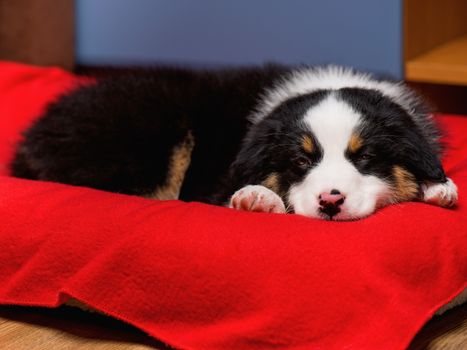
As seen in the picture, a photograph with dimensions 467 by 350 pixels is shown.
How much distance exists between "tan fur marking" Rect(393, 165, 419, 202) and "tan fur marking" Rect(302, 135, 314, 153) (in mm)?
271

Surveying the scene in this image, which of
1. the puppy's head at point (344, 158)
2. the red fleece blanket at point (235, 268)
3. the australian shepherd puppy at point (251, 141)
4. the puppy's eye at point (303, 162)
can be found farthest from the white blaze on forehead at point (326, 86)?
the red fleece blanket at point (235, 268)

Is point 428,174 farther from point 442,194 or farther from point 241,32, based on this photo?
point 241,32

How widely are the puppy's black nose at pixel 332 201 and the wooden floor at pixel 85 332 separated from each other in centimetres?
42

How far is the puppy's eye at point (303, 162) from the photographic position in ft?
8.07

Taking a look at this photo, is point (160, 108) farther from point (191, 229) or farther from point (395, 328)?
point (395, 328)

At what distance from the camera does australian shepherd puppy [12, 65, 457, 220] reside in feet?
7.96

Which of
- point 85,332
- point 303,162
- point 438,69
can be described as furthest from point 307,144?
point 438,69

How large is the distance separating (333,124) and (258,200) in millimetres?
328

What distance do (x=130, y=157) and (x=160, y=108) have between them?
0.75ft

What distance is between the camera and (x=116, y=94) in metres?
3.09

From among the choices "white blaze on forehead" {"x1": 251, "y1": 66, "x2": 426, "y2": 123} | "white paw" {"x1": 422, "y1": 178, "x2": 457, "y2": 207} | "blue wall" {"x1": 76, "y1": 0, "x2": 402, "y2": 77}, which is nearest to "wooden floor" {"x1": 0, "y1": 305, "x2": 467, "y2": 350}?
"white paw" {"x1": 422, "y1": 178, "x2": 457, "y2": 207}

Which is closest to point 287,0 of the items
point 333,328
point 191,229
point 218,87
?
point 218,87

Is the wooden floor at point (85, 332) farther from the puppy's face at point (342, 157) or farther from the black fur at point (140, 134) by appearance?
the black fur at point (140, 134)

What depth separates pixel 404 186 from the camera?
2.47 m
